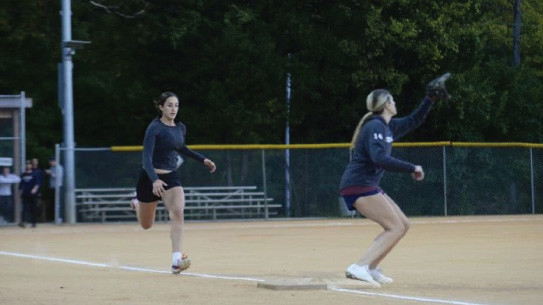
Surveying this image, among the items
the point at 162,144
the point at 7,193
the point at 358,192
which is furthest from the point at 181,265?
the point at 7,193

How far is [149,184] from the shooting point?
13.9m

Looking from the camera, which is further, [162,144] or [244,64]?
[244,64]

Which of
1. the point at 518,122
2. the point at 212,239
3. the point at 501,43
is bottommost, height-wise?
the point at 212,239

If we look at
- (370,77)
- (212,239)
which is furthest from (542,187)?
(212,239)

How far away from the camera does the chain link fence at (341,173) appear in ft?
100

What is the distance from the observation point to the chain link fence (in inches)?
1206

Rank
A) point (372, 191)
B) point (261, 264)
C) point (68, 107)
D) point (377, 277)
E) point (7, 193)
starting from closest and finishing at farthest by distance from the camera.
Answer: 1. point (372, 191)
2. point (377, 277)
3. point (261, 264)
4. point (7, 193)
5. point (68, 107)

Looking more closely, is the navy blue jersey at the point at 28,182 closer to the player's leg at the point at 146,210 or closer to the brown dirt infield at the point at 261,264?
the brown dirt infield at the point at 261,264

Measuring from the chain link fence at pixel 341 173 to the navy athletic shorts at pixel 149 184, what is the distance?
16275mm

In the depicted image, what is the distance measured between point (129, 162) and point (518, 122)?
16364 millimetres

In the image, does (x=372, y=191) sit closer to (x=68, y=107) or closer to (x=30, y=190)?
(x=30, y=190)

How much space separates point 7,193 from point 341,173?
8.07 m

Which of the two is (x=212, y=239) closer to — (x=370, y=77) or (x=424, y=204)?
(x=424, y=204)

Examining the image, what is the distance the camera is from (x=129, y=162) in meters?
30.6
